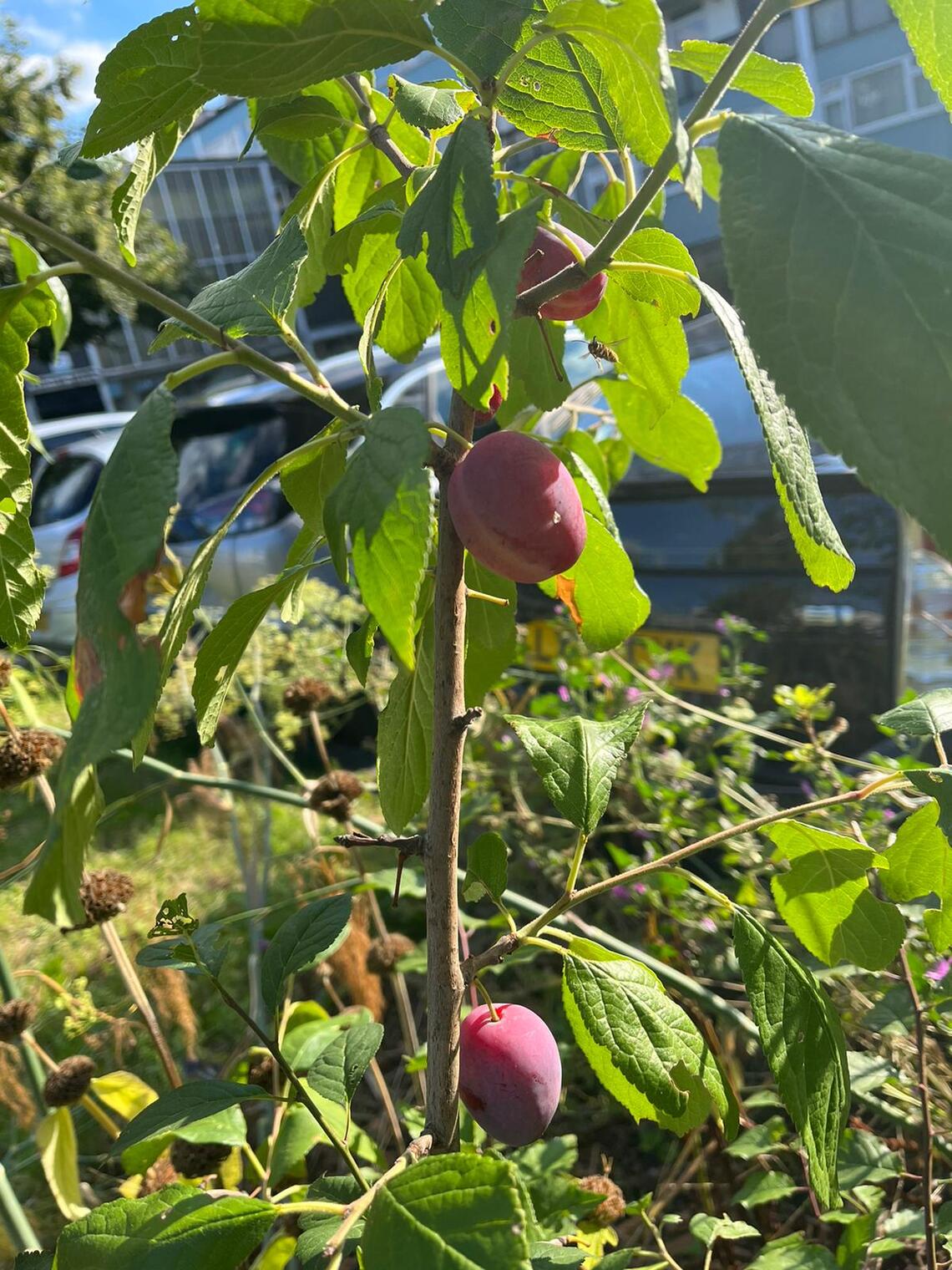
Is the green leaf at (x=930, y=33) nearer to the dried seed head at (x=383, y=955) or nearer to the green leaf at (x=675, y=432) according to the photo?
the green leaf at (x=675, y=432)

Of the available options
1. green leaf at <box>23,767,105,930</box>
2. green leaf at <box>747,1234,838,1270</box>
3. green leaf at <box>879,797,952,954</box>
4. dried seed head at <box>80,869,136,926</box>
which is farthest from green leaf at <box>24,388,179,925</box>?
green leaf at <box>747,1234,838,1270</box>

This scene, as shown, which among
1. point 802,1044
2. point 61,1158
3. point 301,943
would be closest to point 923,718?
point 802,1044

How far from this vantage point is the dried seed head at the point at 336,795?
3.36ft

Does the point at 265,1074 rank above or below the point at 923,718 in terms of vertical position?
below

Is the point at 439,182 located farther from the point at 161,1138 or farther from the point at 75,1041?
the point at 75,1041

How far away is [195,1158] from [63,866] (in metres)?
0.65

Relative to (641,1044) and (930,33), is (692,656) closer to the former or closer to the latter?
(641,1044)

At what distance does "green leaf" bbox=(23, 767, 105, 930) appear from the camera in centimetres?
32

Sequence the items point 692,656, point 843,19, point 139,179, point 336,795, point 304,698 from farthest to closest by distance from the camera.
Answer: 1. point 843,19
2. point 692,656
3. point 304,698
4. point 336,795
5. point 139,179

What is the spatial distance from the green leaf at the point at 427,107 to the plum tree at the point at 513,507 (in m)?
0.18

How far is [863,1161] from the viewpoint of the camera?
2.56 ft

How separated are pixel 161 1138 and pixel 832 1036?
46 centimetres

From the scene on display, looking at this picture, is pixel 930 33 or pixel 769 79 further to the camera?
pixel 769 79

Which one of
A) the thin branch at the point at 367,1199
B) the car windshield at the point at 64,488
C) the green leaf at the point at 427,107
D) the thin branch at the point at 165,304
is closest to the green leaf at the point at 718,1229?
the thin branch at the point at 367,1199
